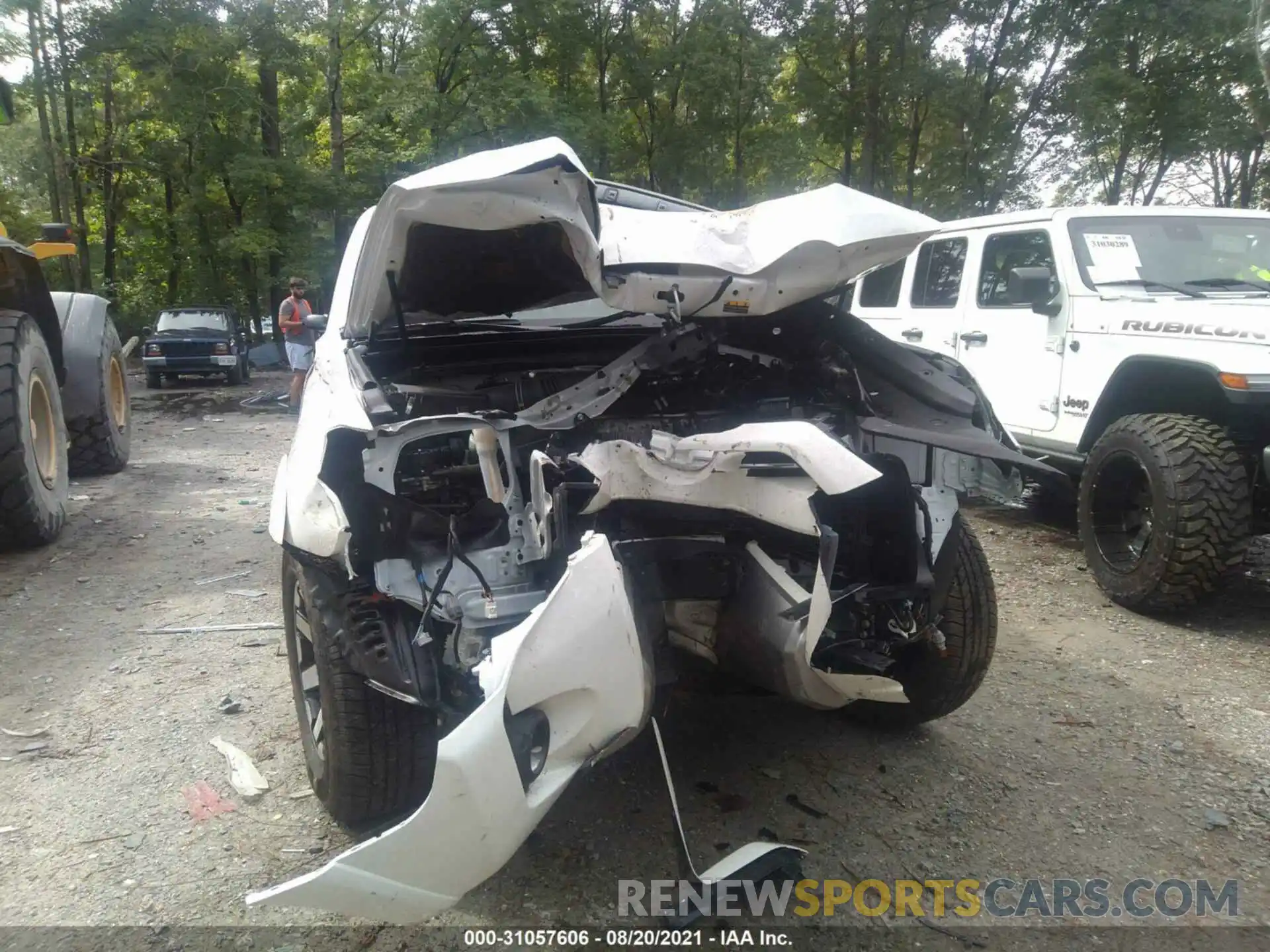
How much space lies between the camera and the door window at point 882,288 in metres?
7.41

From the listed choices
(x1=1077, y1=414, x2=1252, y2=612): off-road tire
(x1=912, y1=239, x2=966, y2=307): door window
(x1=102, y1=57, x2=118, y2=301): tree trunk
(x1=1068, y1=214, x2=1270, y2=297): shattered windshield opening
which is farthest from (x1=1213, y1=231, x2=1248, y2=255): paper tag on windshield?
(x1=102, y1=57, x2=118, y2=301): tree trunk

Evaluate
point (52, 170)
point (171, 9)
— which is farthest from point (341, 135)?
point (52, 170)

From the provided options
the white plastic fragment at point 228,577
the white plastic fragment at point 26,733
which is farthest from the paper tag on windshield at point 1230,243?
the white plastic fragment at point 26,733

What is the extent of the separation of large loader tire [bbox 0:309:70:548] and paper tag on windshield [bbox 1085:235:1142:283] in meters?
6.39

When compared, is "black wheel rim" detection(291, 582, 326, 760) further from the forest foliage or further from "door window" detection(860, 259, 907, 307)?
the forest foliage

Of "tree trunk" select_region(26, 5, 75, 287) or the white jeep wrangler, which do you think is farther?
"tree trunk" select_region(26, 5, 75, 287)

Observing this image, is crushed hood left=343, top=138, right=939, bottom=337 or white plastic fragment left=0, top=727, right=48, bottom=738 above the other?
crushed hood left=343, top=138, right=939, bottom=337

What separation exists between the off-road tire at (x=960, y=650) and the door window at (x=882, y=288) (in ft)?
15.2

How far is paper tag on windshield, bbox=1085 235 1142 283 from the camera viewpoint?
5.33 meters

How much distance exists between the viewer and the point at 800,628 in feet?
7.49

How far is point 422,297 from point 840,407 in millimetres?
1543

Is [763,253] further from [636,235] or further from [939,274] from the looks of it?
[939,274]

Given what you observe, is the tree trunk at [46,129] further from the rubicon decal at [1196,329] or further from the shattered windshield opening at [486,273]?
the rubicon decal at [1196,329]
